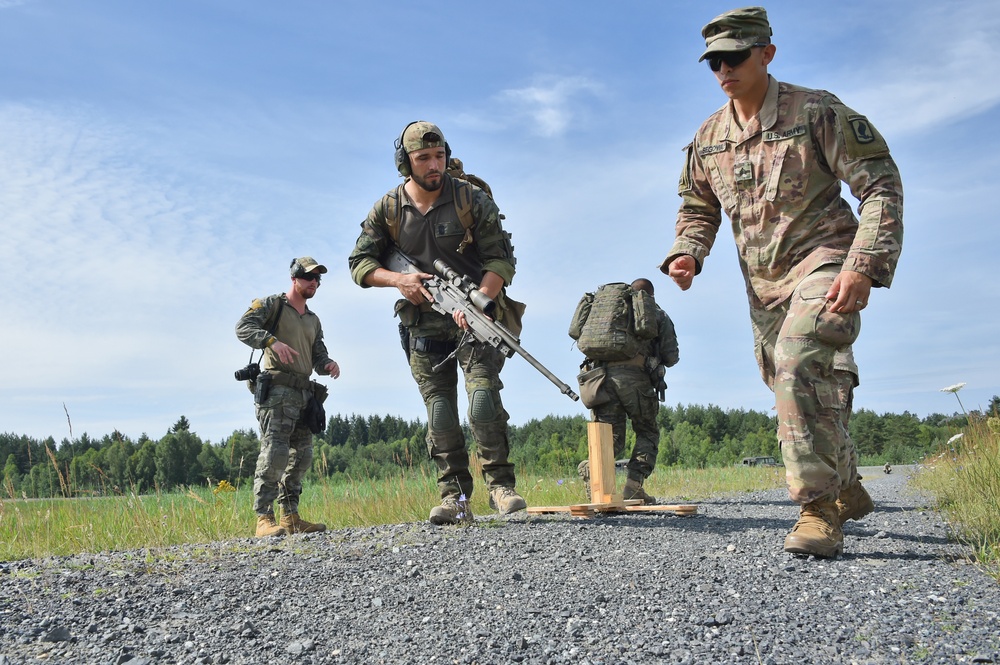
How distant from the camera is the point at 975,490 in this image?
5.33m

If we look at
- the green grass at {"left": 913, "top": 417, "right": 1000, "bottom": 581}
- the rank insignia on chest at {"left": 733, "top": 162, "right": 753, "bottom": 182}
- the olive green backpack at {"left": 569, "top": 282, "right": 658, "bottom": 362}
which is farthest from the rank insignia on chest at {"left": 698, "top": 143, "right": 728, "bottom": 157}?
the olive green backpack at {"left": 569, "top": 282, "right": 658, "bottom": 362}

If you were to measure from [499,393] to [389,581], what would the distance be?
79.4 inches

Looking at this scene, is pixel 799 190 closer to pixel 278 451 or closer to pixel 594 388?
pixel 594 388

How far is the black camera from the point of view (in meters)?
6.56

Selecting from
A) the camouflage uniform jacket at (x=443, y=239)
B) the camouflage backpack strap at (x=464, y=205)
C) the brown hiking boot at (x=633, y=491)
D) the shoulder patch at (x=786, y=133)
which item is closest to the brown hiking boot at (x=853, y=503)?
the shoulder patch at (x=786, y=133)

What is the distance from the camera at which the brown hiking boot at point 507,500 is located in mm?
5219

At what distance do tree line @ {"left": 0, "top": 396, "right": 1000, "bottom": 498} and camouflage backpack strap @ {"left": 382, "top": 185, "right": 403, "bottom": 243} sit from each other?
172 cm

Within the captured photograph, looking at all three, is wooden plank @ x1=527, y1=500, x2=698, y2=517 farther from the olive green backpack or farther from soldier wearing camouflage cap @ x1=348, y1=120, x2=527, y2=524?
the olive green backpack

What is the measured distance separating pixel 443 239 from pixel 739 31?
2332 mm

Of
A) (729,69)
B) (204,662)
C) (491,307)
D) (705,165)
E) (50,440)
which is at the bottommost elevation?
(204,662)

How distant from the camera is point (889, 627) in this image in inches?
104

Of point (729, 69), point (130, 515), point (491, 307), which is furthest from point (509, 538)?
point (130, 515)

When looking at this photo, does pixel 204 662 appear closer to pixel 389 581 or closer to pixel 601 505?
pixel 389 581

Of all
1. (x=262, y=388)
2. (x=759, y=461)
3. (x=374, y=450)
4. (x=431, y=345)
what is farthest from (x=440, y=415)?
(x=759, y=461)
